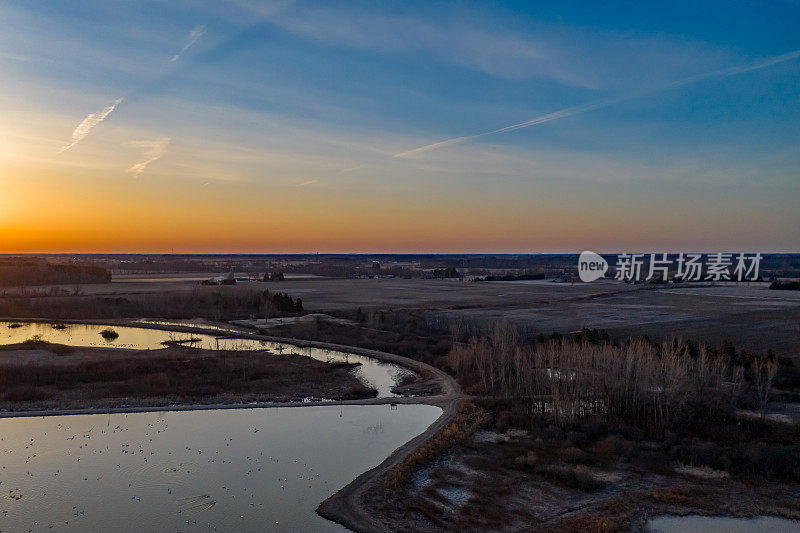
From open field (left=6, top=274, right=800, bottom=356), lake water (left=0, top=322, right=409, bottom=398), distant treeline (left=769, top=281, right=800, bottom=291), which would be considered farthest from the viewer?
distant treeline (left=769, top=281, right=800, bottom=291)

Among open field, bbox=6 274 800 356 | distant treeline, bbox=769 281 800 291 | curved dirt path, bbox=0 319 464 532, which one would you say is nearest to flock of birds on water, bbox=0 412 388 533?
curved dirt path, bbox=0 319 464 532

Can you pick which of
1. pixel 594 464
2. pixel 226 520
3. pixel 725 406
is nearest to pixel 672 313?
pixel 725 406

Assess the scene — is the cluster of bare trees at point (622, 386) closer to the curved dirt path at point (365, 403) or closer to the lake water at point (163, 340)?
the curved dirt path at point (365, 403)

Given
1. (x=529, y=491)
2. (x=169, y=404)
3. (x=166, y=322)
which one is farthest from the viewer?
(x=166, y=322)

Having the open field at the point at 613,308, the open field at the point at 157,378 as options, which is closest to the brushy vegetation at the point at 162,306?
the open field at the point at 613,308

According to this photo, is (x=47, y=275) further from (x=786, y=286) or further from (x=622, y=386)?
(x=786, y=286)

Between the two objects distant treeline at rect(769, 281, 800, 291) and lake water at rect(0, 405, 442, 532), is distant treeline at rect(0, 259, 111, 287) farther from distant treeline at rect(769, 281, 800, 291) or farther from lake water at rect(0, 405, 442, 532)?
distant treeline at rect(769, 281, 800, 291)

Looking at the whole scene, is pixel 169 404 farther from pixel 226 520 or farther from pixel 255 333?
pixel 255 333
